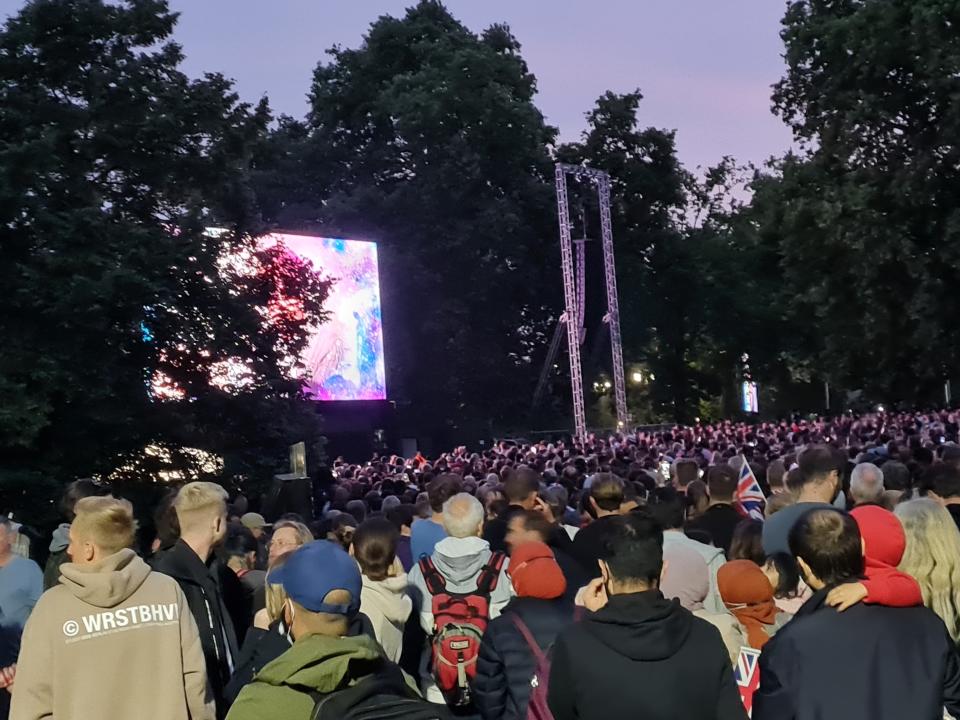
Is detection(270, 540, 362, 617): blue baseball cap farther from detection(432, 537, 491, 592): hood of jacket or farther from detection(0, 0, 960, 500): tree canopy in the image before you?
detection(0, 0, 960, 500): tree canopy

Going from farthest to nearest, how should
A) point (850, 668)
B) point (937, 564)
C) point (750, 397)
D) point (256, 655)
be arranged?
point (750, 397)
point (937, 564)
point (256, 655)
point (850, 668)

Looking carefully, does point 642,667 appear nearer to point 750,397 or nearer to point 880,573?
point 880,573

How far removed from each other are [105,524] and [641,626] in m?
1.80

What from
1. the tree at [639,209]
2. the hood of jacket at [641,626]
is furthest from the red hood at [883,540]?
the tree at [639,209]

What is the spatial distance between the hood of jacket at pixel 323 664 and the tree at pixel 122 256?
14.1m

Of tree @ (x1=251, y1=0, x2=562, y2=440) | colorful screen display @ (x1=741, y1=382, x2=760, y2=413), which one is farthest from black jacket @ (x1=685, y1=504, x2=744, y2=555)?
colorful screen display @ (x1=741, y1=382, x2=760, y2=413)

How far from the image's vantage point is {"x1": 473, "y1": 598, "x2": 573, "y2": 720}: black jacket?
4.39 meters

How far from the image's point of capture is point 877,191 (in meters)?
37.7

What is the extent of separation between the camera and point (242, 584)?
540cm

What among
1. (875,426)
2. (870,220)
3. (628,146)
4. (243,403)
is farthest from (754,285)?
(243,403)

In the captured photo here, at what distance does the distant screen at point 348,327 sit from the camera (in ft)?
112

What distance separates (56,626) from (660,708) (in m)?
1.96

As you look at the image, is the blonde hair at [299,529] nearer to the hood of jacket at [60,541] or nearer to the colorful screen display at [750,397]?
the hood of jacket at [60,541]

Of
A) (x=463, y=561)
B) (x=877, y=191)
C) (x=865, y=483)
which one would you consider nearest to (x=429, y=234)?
(x=877, y=191)
